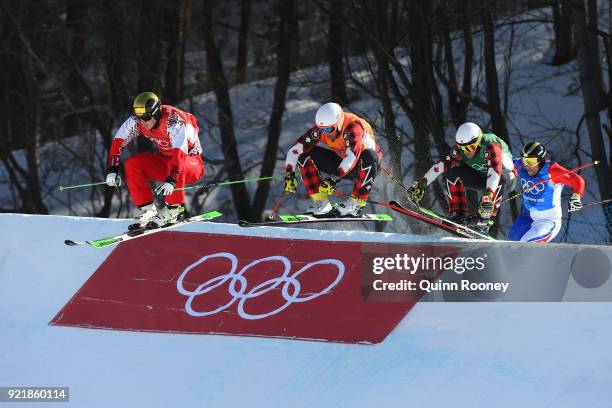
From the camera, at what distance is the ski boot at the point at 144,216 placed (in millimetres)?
10008

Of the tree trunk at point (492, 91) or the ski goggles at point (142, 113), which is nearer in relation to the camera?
the ski goggles at point (142, 113)

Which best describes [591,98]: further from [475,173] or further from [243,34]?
[243,34]

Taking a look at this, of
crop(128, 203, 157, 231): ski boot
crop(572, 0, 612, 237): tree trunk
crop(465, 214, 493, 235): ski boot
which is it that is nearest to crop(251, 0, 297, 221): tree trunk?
crop(572, 0, 612, 237): tree trunk

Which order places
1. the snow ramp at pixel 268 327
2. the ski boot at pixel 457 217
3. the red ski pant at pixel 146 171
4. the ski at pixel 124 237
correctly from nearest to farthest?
the snow ramp at pixel 268 327, the ski at pixel 124 237, the red ski pant at pixel 146 171, the ski boot at pixel 457 217

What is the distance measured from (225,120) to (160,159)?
9843mm

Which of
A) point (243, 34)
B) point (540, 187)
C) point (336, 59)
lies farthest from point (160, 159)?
point (243, 34)

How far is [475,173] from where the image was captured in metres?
10.7

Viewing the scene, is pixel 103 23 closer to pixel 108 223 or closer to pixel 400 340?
pixel 108 223

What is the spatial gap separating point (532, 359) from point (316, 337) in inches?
78.9

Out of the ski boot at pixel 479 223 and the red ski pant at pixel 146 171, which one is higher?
the red ski pant at pixel 146 171

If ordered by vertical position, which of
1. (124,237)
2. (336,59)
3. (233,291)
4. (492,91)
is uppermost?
(336,59)

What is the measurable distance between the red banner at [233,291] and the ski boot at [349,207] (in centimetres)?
48

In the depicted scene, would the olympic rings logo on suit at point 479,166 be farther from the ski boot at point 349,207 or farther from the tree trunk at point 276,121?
the tree trunk at point 276,121

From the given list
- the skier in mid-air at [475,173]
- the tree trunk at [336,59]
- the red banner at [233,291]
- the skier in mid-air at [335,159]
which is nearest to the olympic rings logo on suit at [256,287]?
the red banner at [233,291]
